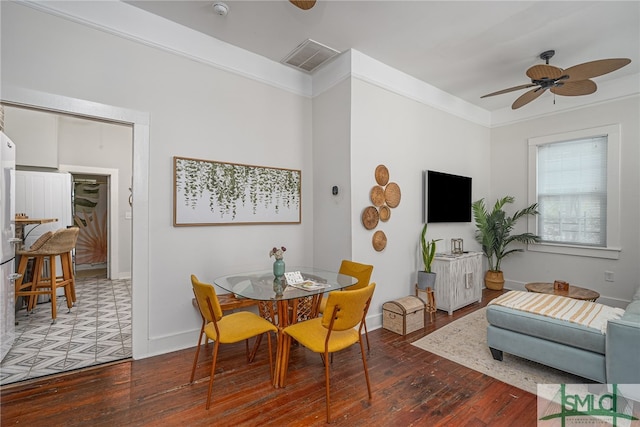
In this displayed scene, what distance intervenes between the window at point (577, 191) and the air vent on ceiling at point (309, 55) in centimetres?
375

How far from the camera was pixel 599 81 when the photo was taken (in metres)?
4.10

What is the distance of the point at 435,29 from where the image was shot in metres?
2.95

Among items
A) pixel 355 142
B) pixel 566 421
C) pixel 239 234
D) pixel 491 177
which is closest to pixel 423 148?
pixel 355 142

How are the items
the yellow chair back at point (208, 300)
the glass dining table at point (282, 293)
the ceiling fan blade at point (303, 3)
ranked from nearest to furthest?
the ceiling fan blade at point (303, 3), the yellow chair back at point (208, 300), the glass dining table at point (282, 293)

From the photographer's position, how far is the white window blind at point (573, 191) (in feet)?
13.8

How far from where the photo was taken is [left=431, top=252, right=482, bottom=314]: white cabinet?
12.6 feet

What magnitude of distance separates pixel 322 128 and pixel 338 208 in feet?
3.44

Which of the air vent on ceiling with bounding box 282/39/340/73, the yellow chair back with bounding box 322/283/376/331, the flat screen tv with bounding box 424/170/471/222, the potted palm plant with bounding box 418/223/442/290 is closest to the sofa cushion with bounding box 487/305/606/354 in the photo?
the potted palm plant with bounding box 418/223/442/290

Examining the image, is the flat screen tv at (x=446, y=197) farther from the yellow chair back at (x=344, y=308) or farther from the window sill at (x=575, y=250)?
the yellow chair back at (x=344, y=308)

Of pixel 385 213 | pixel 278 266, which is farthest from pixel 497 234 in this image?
pixel 278 266

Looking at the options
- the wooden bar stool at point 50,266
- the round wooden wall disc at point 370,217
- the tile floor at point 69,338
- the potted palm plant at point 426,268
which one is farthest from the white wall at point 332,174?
the wooden bar stool at point 50,266

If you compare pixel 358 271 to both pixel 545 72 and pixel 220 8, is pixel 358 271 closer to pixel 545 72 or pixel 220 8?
pixel 545 72

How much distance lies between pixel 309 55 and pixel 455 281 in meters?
3.37

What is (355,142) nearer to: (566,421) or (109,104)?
(109,104)
